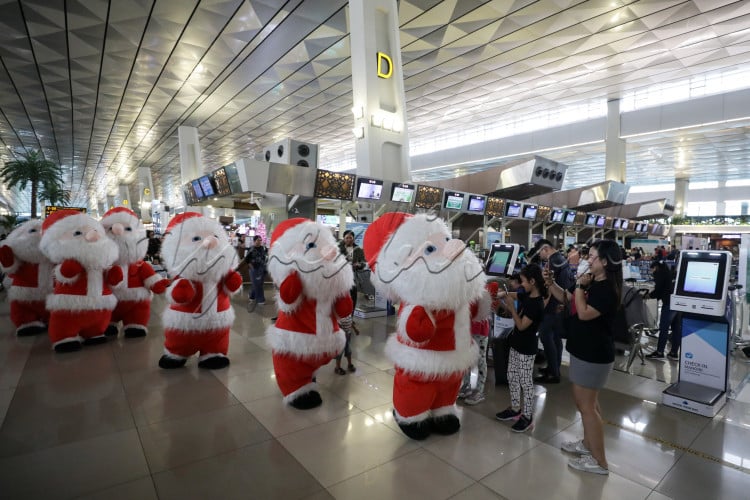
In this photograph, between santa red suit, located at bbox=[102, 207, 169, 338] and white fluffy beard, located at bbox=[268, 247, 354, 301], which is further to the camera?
santa red suit, located at bbox=[102, 207, 169, 338]

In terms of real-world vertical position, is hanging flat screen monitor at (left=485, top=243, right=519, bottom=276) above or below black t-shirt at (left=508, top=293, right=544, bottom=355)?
above

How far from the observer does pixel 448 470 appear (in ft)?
7.84

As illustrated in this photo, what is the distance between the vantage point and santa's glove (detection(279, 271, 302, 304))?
9.73ft

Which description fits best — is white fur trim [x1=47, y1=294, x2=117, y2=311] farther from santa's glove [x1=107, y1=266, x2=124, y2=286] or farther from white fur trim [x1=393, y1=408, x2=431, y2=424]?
white fur trim [x1=393, y1=408, x2=431, y2=424]

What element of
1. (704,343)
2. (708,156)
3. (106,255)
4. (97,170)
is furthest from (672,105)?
(97,170)

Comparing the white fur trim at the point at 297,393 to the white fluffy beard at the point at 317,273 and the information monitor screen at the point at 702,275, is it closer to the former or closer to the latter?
the white fluffy beard at the point at 317,273

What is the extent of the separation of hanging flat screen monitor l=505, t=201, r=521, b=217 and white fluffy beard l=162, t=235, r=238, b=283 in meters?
10.3

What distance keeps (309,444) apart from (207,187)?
770 cm

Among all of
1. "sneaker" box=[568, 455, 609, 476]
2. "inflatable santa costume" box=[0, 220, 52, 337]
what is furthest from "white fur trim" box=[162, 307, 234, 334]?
"sneaker" box=[568, 455, 609, 476]

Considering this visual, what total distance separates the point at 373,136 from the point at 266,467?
6.74 metres

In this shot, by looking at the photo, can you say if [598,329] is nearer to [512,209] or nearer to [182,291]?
[182,291]

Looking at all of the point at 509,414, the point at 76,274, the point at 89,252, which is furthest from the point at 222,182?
the point at 509,414

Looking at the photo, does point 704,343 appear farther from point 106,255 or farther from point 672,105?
point 672,105

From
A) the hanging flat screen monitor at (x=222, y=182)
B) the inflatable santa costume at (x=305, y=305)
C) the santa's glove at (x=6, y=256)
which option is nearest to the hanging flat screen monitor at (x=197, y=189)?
the hanging flat screen monitor at (x=222, y=182)
